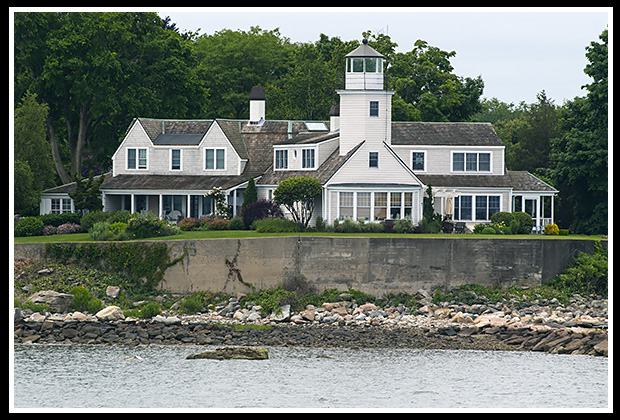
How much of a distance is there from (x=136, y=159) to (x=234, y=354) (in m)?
21.4

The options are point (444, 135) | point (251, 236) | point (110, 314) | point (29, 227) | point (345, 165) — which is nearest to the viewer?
point (110, 314)

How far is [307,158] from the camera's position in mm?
50375

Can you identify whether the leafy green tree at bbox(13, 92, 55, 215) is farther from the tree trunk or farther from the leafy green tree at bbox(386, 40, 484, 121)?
the leafy green tree at bbox(386, 40, 484, 121)

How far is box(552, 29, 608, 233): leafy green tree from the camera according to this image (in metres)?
48.5

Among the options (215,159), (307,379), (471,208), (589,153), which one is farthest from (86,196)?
(589,153)

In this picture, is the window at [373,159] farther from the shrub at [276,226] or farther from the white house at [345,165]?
the shrub at [276,226]

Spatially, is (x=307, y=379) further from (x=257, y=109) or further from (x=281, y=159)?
(x=257, y=109)

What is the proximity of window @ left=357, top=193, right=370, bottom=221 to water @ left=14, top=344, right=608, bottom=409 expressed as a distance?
42.0 ft

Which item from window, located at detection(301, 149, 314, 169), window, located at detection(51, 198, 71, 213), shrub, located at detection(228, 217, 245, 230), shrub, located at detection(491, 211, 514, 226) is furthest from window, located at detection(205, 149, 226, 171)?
shrub, located at detection(491, 211, 514, 226)

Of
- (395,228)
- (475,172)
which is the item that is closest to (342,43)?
(475,172)

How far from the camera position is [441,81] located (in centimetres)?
6444

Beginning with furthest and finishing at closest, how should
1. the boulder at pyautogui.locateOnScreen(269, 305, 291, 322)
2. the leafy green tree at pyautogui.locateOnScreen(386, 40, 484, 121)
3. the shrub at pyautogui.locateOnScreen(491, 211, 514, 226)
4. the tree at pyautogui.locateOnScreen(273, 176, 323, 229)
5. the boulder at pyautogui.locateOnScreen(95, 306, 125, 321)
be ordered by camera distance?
the leafy green tree at pyautogui.locateOnScreen(386, 40, 484, 121)
the shrub at pyautogui.locateOnScreen(491, 211, 514, 226)
the tree at pyautogui.locateOnScreen(273, 176, 323, 229)
the boulder at pyautogui.locateOnScreen(269, 305, 291, 322)
the boulder at pyautogui.locateOnScreen(95, 306, 125, 321)

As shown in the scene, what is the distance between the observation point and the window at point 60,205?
5209 cm

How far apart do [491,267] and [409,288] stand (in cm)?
355
